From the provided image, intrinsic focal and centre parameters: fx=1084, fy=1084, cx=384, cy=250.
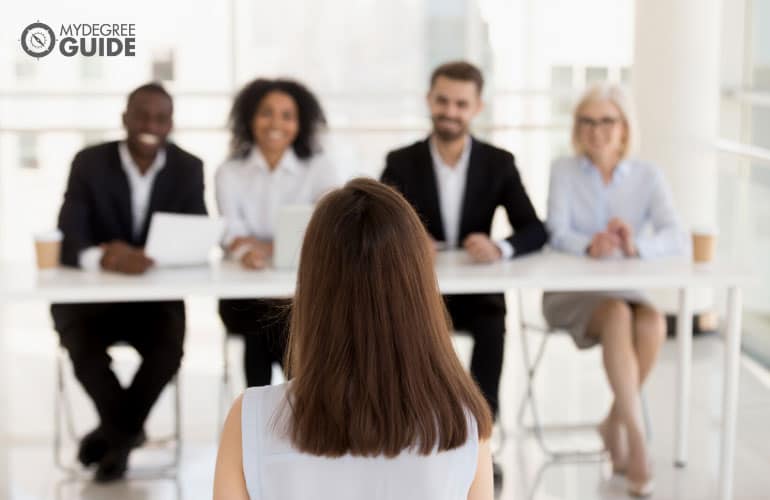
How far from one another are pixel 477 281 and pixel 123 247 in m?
1.01

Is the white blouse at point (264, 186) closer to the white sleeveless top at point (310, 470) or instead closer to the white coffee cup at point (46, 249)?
the white coffee cup at point (46, 249)

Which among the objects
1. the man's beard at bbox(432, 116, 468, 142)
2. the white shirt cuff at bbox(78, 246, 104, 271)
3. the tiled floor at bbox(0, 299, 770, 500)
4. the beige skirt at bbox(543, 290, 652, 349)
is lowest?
the tiled floor at bbox(0, 299, 770, 500)

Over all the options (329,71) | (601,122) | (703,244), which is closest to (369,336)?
(703,244)

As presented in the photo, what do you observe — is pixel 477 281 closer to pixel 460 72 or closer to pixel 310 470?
pixel 460 72

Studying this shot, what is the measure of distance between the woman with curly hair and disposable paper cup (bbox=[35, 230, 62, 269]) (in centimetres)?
65

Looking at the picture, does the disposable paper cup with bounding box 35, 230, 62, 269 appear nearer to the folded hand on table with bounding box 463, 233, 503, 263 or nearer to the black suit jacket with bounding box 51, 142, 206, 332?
the black suit jacket with bounding box 51, 142, 206, 332

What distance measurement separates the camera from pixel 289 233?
306 cm

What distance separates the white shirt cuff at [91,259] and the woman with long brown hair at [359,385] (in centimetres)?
185

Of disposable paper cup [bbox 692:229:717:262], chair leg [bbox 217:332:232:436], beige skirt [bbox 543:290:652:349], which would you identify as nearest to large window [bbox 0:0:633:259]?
chair leg [bbox 217:332:232:436]

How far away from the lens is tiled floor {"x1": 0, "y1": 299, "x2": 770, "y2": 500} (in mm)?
3205

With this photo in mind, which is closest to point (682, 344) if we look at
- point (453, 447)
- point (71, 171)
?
point (71, 171)

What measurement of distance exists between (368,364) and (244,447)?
184mm

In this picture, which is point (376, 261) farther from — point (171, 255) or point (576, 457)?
point (576, 457)
